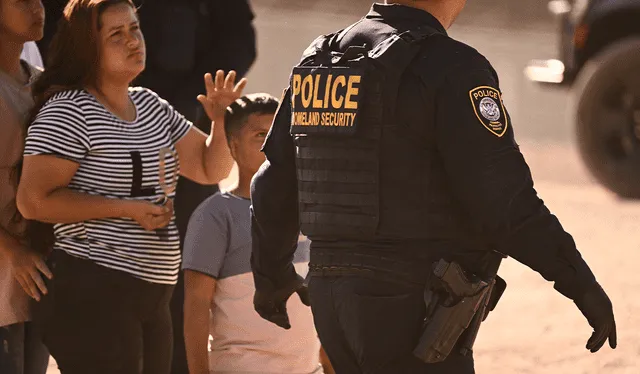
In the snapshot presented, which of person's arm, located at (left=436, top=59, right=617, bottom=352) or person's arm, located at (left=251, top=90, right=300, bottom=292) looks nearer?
person's arm, located at (left=436, top=59, right=617, bottom=352)

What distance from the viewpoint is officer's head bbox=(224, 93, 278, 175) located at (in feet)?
14.3

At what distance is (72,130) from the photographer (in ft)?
12.7

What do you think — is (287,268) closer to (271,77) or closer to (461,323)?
(461,323)

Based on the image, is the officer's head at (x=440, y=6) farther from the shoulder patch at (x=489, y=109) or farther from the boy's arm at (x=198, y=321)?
the boy's arm at (x=198, y=321)

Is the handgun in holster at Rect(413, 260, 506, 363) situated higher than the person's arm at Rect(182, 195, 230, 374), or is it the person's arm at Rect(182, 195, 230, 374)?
the handgun in holster at Rect(413, 260, 506, 363)

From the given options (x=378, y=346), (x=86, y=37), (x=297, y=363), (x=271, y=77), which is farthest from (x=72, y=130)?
(x=271, y=77)

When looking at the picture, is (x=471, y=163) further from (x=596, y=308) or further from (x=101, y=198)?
(x=101, y=198)

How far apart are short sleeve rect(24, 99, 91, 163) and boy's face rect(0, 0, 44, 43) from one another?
33cm

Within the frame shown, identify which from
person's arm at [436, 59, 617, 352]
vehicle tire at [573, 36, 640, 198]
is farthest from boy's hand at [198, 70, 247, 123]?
vehicle tire at [573, 36, 640, 198]

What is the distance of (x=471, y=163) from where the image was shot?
2.95 m

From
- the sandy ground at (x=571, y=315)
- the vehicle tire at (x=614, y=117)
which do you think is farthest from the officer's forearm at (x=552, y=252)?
the vehicle tire at (x=614, y=117)

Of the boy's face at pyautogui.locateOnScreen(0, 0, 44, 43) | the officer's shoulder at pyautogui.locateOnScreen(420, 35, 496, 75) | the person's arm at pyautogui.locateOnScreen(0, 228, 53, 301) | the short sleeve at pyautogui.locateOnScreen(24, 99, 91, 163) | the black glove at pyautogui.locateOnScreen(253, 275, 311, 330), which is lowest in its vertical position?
the person's arm at pyautogui.locateOnScreen(0, 228, 53, 301)

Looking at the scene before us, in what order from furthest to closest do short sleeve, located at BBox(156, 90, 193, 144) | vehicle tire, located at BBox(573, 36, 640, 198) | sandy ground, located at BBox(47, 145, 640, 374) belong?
vehicle tire, located at BBox(573, 36, 640, 198) → sandy ground, located at BBox(47, 145, 640, 374) → short sleeve, located at BBox(156, 90, 193, 144)

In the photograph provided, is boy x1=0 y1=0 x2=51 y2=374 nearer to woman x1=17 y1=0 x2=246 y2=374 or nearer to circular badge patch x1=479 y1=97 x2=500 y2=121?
woman x1=17 y1=0 x2=246 y2=374
